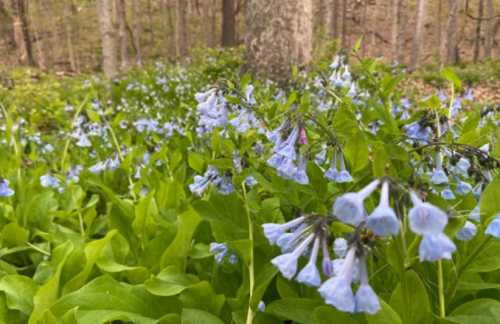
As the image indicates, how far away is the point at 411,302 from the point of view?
104 centimetres

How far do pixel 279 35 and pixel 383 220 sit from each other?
5142mm

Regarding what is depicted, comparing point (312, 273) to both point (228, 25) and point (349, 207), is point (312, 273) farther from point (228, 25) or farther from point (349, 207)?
point (228, 25)

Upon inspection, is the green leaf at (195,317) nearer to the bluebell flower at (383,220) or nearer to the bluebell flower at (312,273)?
the bluebell flower at (312,273)

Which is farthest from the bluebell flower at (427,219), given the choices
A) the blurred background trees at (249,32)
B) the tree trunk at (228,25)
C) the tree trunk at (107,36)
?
the tree trunk at (228,25)

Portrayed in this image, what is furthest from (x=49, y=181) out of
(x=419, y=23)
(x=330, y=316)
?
(x=419, y=23)

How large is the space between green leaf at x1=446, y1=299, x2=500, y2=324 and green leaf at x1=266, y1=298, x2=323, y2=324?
1.02 feet

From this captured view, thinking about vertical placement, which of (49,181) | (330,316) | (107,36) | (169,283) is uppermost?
(107,36)

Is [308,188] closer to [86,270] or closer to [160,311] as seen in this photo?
[160,311]

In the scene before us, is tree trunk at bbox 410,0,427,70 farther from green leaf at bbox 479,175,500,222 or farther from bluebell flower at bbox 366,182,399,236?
bluebell flower at bbox 366,182,399,236

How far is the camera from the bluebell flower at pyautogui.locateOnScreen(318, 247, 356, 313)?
0.75m

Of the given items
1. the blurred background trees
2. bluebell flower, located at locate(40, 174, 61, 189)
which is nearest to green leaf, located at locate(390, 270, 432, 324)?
bluebell flower, located at locate(40, 174, 61, 189)

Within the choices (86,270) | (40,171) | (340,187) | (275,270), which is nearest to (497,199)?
(275,270)

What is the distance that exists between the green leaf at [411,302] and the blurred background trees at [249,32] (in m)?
2.24

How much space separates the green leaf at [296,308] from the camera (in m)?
1.17
